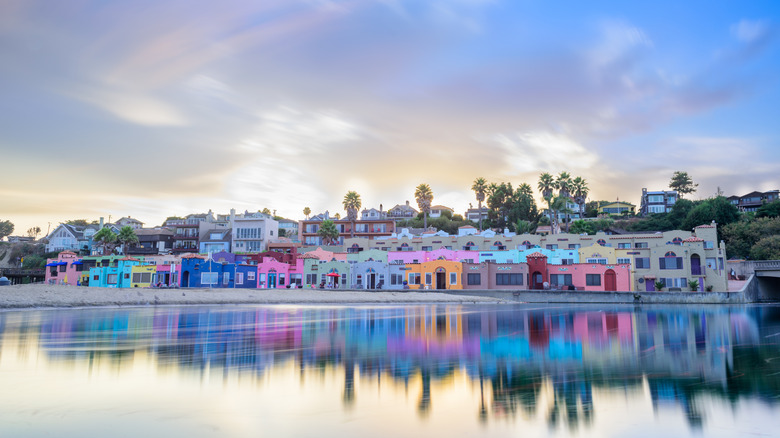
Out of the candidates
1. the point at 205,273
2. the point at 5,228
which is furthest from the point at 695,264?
the point at 5,228

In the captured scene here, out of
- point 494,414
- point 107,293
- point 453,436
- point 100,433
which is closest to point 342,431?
point 453,436

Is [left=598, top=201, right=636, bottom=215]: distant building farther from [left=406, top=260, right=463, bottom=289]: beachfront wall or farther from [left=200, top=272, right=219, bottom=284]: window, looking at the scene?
[left=200, top=272, right=219, bottom=284]: window

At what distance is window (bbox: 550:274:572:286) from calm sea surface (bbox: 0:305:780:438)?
40228 mm

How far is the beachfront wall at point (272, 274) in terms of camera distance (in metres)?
70.2

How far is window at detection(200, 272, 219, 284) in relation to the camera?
66.4 metres

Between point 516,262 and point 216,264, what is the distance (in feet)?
127

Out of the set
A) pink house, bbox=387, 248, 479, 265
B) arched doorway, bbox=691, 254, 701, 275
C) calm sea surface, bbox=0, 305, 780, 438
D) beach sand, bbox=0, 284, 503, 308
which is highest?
pink house, bbox=387, 248, 479, 265

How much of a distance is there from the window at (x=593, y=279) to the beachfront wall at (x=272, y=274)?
126 feet

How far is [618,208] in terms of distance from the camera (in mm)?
134500

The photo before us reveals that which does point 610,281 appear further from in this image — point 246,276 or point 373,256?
point 246,276

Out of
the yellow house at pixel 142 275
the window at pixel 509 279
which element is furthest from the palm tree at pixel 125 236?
Result: the window at pixel 509 279

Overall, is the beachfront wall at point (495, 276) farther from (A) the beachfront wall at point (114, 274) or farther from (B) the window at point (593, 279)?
(A) the beachfront wall at point (114, 274)

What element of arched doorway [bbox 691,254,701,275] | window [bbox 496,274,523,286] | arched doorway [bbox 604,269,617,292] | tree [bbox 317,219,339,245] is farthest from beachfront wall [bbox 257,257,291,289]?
arched doorway [bbox 691,254,701,275]

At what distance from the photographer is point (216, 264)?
67062 mm
